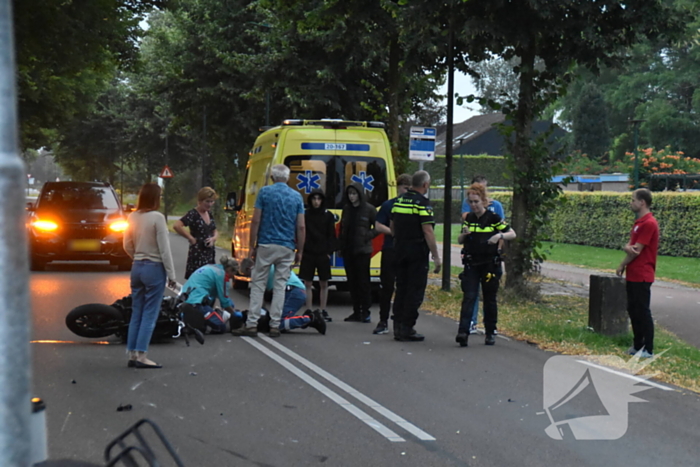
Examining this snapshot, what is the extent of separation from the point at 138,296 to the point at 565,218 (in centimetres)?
2690

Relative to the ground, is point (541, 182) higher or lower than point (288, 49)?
lower

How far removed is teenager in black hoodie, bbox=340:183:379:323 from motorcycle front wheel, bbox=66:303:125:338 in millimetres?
3380

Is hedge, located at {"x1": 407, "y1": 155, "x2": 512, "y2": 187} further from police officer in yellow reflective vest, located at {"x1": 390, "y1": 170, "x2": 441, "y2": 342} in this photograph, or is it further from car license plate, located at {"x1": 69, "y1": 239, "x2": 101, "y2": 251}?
police officer in yellow reflective vest, located at {"x1": 390, "y1": 170, "x2": 441, "y2": 342}

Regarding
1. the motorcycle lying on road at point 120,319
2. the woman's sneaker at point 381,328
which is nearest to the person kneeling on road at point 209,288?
the motorcycle lying on road at point 120,319

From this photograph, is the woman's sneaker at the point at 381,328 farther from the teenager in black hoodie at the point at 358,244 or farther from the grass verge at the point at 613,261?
the grass verge at the point at 613,261

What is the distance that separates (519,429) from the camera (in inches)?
239

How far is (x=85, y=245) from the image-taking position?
17.8m

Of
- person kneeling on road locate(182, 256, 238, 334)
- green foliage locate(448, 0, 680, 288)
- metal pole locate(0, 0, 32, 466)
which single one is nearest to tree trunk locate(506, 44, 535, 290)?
green foliage locate(448, 0, 680, 288)

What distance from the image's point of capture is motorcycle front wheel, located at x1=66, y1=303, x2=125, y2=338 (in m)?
9.20

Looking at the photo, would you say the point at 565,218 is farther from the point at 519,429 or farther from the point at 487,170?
the point at 487,170

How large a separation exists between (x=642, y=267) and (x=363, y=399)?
3.71m

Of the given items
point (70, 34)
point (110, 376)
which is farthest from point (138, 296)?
point (70, 34)

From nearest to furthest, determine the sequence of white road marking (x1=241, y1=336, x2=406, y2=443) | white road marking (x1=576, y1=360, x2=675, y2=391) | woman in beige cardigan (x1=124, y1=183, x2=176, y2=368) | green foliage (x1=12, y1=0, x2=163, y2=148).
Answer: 1. white road marking (x1=241, y1=336, x2=406, y2=443)
2. white road marking (x1=576, y1=360, x2=675, y2=391)
3. woman in beige cardigan (x1=124, y1=183, x2=176, y2=368)
4. green foliage (x1=12, y1=0, x2=163, y2=148)

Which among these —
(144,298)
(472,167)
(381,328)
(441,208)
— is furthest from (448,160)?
(472,167)
